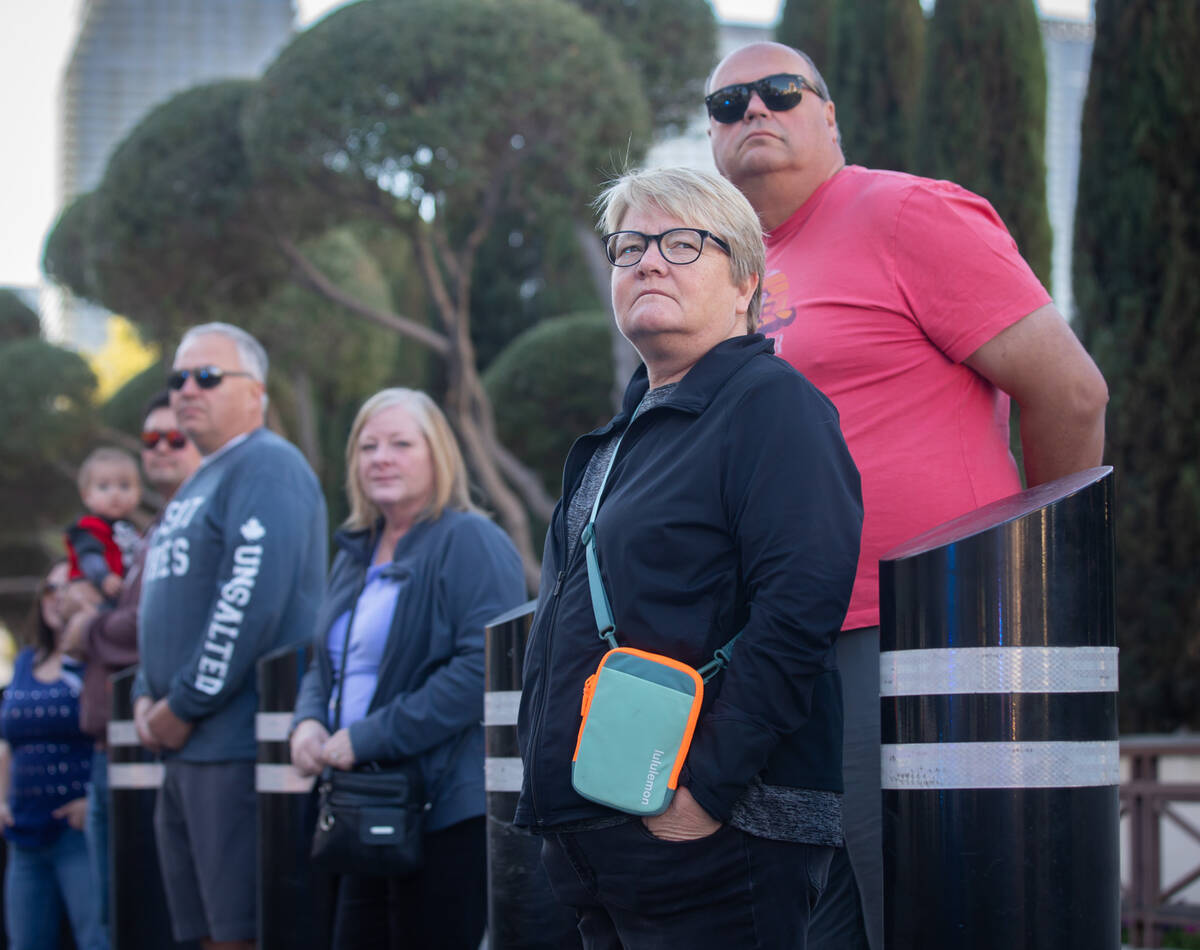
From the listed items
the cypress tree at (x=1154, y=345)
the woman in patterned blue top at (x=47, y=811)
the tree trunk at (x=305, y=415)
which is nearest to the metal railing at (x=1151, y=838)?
the cypress tree at (x=1154, y=345)

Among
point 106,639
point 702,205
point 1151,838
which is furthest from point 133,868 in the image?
point 1151,838

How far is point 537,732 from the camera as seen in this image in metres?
2.20

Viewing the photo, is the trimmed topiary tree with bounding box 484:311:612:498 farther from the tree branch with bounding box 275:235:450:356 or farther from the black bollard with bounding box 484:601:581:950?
the black bollard with bounding box 484:601:581:950

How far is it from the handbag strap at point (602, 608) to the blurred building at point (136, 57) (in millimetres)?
112631

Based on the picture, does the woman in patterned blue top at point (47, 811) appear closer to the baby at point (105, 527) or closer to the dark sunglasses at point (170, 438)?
the baby at point (105, 527)

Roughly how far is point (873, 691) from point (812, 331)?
2.24 feet

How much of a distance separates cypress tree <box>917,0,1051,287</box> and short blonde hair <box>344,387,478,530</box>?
316 inches

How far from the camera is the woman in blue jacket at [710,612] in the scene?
203 centimetres

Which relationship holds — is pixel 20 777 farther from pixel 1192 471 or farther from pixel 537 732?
pixel 1192 471

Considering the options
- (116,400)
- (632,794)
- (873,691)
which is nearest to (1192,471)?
(873,691)

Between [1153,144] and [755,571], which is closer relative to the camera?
[755,571]

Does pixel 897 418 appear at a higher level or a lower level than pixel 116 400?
lower

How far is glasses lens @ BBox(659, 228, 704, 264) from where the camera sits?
231cm

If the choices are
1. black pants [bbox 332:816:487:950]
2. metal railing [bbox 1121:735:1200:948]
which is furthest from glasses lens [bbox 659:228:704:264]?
metal railing [bbox 1121:735:1200:948]
